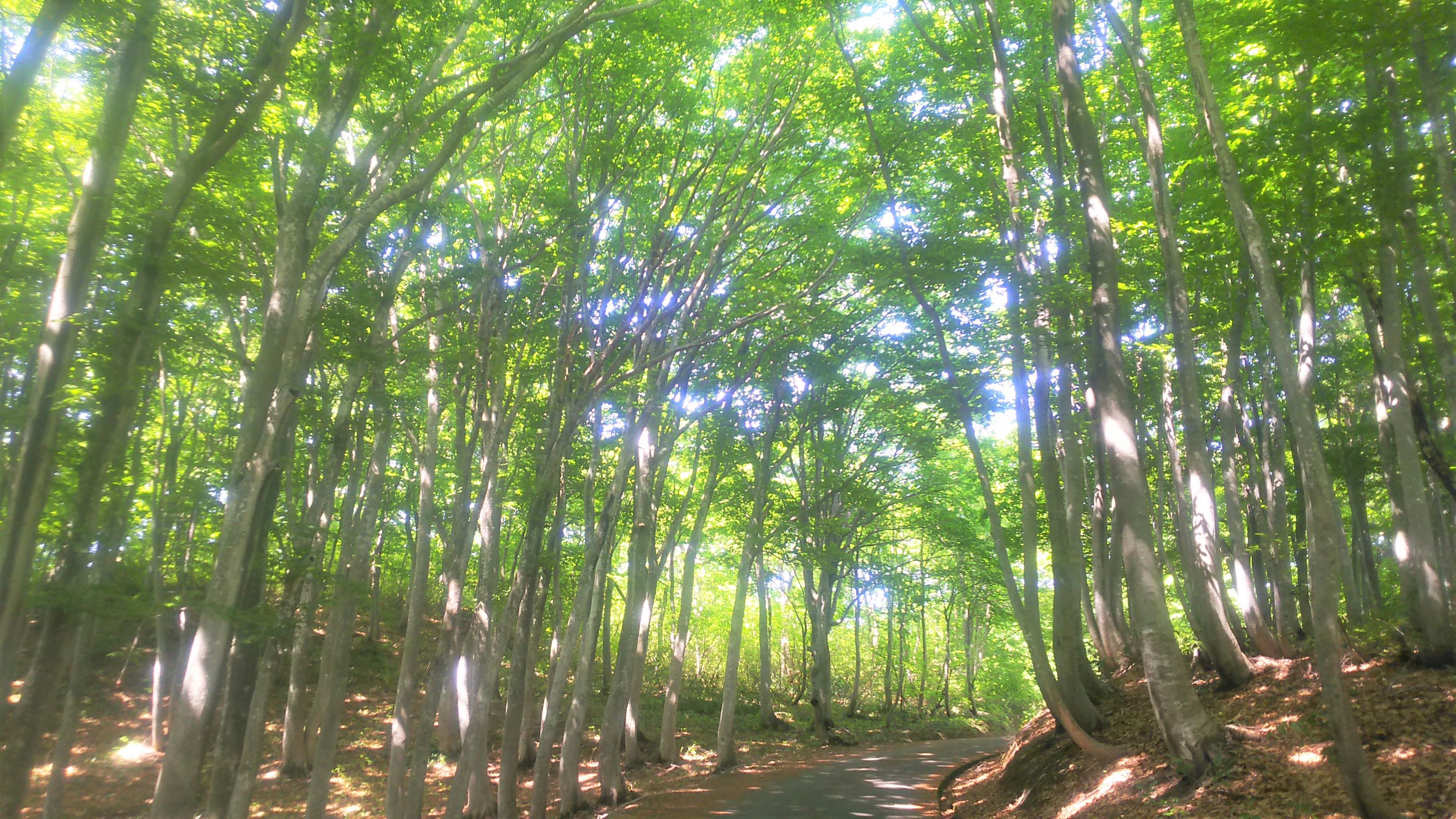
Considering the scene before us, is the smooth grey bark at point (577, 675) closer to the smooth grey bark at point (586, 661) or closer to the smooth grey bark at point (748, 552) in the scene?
the smooth grey bark at point (586, 661)

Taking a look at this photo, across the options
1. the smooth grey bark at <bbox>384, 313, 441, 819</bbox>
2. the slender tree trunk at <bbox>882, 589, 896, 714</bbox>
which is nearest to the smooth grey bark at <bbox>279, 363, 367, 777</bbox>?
the smooth grey bark at <bbox>384, 313, 441, 819</bbox>

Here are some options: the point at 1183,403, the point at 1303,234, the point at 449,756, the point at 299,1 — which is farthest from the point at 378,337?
the point at 449,756

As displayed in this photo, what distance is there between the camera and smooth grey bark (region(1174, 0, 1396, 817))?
16.6 feet

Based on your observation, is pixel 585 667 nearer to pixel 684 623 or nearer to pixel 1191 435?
pixel 684 623

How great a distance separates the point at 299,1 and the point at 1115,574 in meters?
13.1

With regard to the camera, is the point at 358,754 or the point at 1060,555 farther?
the point at 358,754

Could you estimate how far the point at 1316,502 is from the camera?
5363 mm

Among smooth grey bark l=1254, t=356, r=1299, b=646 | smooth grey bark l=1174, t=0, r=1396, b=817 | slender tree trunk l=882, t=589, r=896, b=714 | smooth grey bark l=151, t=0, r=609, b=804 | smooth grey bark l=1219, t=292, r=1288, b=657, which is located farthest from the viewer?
slender tree trunk l=882, t=589, r=896, b=714

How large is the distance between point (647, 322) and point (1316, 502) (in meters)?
7.91

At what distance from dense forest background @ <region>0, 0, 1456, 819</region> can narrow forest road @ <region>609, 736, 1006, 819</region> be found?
4.12 feet

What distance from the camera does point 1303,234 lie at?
6809mm

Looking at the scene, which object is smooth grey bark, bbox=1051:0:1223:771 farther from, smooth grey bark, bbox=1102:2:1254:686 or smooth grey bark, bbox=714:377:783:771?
smooth grey bark, bbox=714:377:783:771

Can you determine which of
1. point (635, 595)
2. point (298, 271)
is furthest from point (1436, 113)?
point (635, 595)

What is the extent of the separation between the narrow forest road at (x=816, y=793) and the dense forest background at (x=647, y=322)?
1.26 metres
